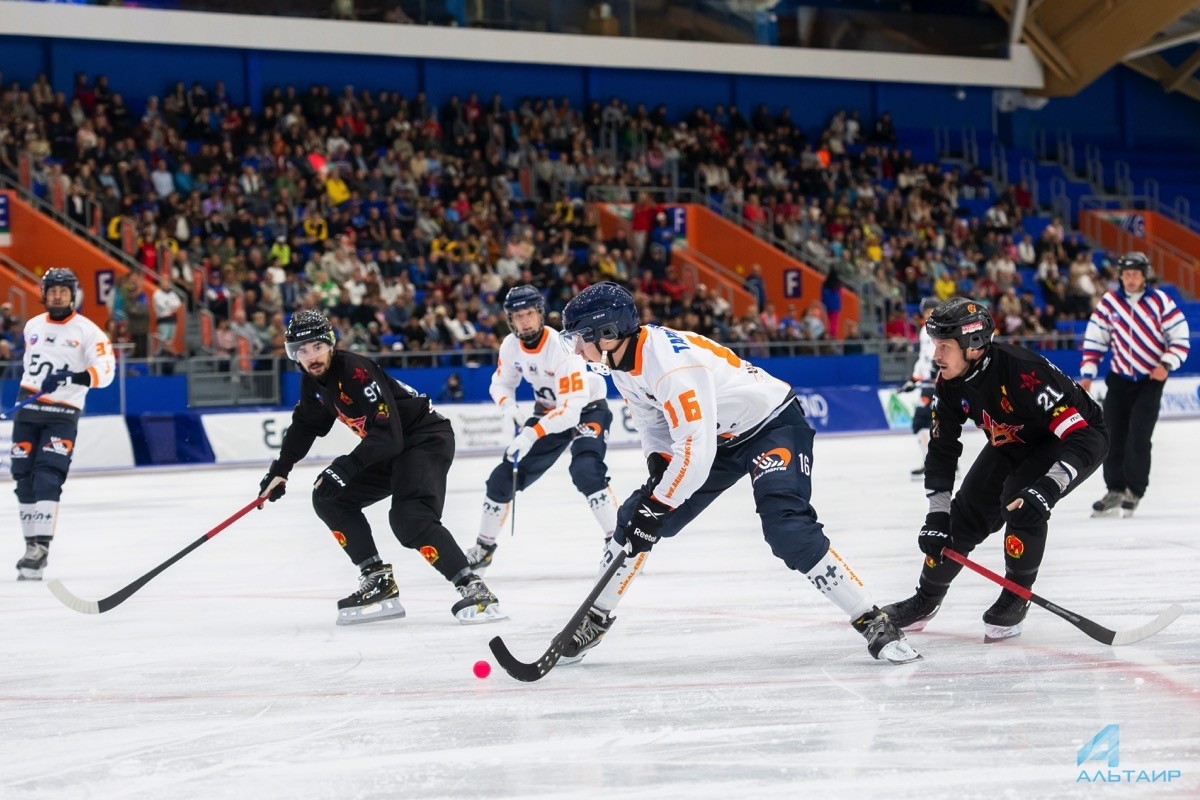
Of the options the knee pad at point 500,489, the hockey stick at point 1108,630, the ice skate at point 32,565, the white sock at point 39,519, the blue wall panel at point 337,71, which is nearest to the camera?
the hockey stick at point 1108,630

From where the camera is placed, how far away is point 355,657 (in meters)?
5.81

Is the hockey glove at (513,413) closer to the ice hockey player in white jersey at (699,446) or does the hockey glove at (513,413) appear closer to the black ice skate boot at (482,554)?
the black ice skate boot at (482,554)

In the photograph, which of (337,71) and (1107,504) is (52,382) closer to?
(1107,504)

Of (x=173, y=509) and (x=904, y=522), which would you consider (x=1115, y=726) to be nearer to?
(x=904, y=522)

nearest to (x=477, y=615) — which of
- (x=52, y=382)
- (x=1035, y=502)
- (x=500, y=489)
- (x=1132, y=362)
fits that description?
(x=500, y=489)

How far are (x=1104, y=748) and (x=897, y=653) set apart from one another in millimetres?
1285

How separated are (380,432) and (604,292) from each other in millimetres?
1646

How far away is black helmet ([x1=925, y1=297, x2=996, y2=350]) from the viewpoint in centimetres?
554

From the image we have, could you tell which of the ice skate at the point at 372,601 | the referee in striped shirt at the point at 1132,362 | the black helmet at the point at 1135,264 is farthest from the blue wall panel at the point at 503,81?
the ice skate at the point at 372,601

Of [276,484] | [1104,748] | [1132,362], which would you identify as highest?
[1132,362]

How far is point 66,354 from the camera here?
27.9ft

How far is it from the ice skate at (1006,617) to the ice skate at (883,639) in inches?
20.1

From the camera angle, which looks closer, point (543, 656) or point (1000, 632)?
point (543, 656)

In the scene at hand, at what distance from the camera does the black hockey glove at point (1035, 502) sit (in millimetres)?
5543
